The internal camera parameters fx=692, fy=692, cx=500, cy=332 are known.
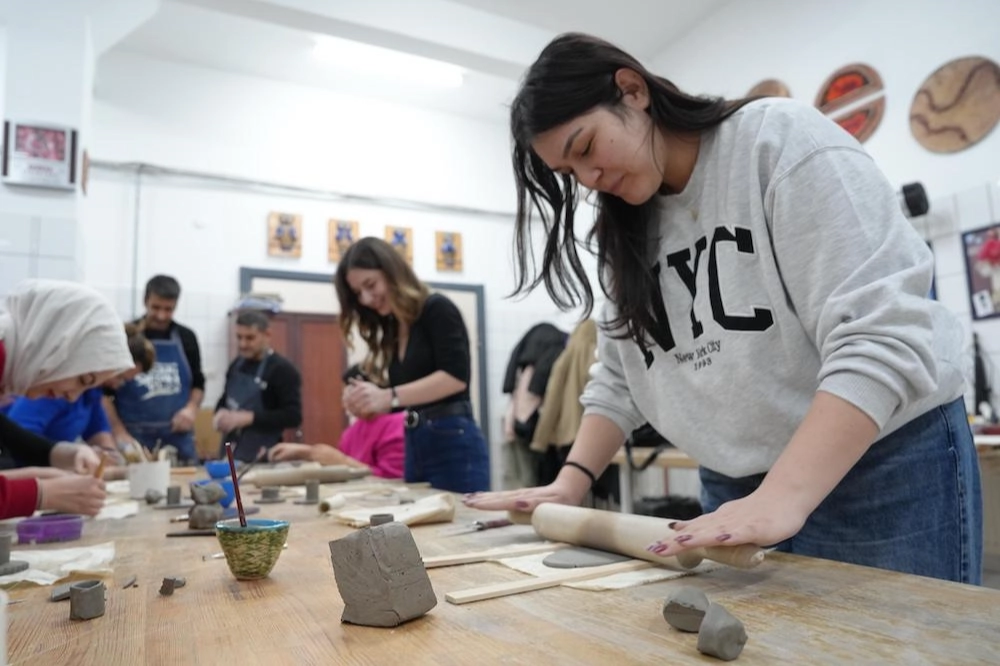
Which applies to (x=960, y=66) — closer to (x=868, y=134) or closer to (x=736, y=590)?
(x=868, y=134)

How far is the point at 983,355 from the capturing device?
3191 mm

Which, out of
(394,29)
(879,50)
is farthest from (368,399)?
(879,50)

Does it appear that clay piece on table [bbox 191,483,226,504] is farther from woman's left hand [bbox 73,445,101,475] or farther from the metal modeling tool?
woman's left hand [bbox 73,445,101,475]

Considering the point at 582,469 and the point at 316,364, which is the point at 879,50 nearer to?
the point at 582,469

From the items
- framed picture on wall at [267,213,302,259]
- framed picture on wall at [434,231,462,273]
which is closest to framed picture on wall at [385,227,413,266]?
framed picture on wall at [434,231,462,273]

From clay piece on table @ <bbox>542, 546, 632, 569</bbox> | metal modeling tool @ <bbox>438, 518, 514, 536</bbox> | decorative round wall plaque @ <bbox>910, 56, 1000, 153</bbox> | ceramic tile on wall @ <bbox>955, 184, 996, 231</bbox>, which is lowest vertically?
metal modeling tool @ <bbox>438, 518, 514, 536</bbox>

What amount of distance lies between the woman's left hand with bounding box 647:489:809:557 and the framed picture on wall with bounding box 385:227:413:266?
16.6 ft

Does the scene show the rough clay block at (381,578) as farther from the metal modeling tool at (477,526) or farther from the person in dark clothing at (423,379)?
the person in dark clothing at (423,379)

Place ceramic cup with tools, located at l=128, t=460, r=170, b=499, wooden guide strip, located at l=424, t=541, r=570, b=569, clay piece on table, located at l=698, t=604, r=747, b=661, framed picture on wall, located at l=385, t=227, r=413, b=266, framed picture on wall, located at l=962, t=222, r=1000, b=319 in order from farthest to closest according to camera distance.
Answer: framed picture on wall, located at l=385, t=227, r=413, b=266 → framed picture on wall, located at l=962, t=222, r=1000, b=319 → ceramic cup with tools, located at l=128, t=460, r=170, b=499 → wooden guide strip, located at l=424, t=541, r=570, b=569 → clay piece on table, located at l=698, t=604, r=747, b=661

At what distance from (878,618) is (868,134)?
3769 millimetres

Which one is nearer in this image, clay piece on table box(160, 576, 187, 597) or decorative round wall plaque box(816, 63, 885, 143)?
clay piece on table box(160, 576, 187, 597)

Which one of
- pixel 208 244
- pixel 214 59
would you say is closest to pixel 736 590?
pixel 208 244

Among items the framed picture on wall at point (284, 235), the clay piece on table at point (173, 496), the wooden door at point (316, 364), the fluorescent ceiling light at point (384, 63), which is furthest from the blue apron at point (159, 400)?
the fluorescent ceiling light at point (384, 63)

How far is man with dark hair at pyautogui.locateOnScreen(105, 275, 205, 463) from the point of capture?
3.63m
